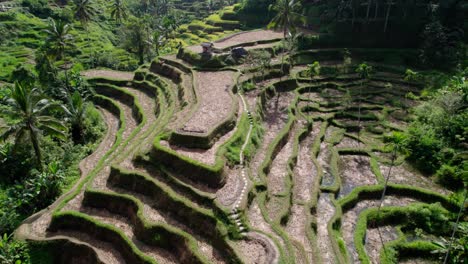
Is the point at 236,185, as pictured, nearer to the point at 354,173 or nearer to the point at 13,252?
the point at 354,173

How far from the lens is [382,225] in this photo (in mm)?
26750

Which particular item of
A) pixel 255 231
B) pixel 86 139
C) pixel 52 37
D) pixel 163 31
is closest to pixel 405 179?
pixel 255 231

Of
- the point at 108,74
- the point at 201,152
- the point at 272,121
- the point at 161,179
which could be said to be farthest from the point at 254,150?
the point at 108,74

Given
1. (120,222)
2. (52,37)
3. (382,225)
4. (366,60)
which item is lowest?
(382,225)

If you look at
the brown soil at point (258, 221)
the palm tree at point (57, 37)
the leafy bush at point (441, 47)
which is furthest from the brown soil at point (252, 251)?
the leafy bush at point (441, 47)

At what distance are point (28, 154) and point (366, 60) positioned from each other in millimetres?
51879

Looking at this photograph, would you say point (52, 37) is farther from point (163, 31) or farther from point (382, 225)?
point (382, 225)

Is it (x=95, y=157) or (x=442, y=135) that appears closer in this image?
(x=95, y=157)

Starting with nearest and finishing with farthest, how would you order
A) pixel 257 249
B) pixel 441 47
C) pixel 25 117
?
pixel 257 249
pixel 25 117
pixel 441 47

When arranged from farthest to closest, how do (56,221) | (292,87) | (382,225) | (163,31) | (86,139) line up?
1. (163,31)
2. (292,87)
3. (86,139)
4. (382,225)
5. (56,221)

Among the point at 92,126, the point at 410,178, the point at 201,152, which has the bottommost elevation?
the point at 410,178

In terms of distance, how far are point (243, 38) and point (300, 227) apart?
142ft

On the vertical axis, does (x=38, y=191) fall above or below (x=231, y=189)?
below

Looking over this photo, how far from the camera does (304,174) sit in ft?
101
